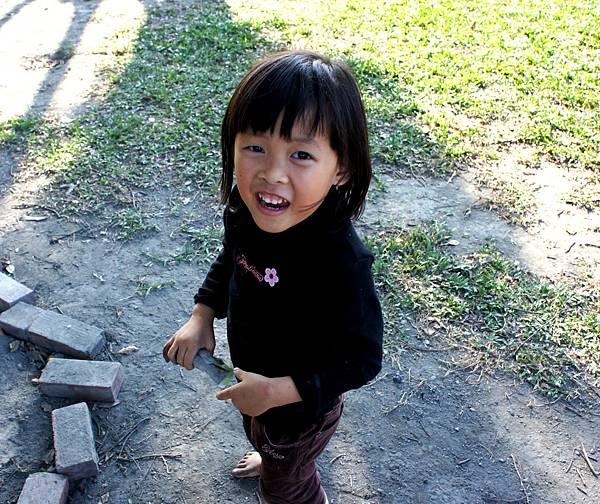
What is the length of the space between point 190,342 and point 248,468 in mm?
670

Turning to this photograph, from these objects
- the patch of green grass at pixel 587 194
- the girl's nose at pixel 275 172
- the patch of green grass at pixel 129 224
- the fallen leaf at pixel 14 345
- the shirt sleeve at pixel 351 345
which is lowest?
the fallen leaf at pixel 14 345

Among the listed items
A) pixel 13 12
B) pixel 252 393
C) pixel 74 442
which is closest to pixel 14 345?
pixel 74 442

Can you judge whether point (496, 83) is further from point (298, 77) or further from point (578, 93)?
point (298, 77)

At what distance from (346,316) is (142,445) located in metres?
1.26

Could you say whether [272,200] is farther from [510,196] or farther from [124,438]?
[510,196]

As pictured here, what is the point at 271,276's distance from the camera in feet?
5.22

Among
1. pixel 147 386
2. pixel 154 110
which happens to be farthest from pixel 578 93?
pixel 147 386

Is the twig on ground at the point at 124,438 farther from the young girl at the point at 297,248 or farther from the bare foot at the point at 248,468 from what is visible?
the young girl at the point at 297,248

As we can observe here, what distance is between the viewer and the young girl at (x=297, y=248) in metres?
1.43

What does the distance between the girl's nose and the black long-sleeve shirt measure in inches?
6.8

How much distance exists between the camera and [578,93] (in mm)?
4770

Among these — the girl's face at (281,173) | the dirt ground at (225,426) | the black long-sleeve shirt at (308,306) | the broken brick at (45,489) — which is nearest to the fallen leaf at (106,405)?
the dirt ground at (225,426)

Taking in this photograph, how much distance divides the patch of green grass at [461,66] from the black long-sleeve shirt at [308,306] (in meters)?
2.46

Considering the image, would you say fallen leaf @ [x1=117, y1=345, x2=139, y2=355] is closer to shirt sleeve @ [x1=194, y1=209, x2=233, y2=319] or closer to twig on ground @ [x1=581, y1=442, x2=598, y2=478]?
shirt sleeve @ [x1=194, y1=209, x2=233, y2=319]
